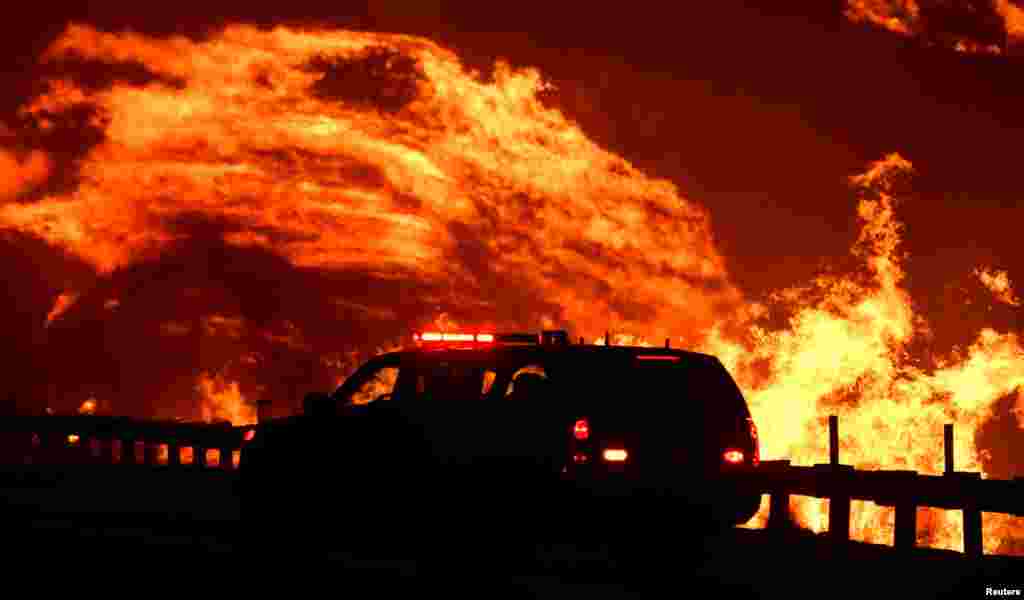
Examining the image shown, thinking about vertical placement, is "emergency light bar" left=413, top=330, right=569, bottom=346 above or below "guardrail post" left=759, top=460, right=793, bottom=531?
above

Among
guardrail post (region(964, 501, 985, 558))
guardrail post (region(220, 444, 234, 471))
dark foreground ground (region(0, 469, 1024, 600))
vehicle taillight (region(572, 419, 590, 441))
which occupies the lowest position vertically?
dark foreground ground (region(0, 469, 1024, 600))

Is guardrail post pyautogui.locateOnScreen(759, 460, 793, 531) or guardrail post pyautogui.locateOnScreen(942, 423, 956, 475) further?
guardrail post pyautogui.locateOnScreen(942, 423, 956, 475)

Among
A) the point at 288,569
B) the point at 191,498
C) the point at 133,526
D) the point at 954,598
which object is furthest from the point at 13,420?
the point at 954,598

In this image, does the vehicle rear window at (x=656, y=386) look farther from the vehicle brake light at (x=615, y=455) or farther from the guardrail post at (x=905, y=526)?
the guardrail post at (x=905, y=526)

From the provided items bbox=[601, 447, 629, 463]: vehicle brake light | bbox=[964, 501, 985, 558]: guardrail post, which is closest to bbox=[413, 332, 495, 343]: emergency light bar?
bbox=[601, 447, 629, 463]: vehicle brake light

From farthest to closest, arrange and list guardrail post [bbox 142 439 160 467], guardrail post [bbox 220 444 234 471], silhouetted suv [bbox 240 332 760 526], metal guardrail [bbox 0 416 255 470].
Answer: guardrail post [bbox 142 439 160 467], metal guardrail [bbox 0 416 255 470], guardrail post [bbox 220 444 234 471], silhouetted suv [bbox 240 332 760 526]

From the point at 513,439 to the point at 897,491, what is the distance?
12.0ft

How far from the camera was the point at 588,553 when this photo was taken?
14633mm

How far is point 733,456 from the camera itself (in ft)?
47.3

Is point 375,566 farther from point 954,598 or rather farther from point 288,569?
point 954,598

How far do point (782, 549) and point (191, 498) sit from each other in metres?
7.89

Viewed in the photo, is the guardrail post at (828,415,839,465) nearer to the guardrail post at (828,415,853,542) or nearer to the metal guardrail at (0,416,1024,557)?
the metal guardrail at (0,416,1024,557)

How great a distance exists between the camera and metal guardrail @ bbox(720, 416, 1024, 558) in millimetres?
14125

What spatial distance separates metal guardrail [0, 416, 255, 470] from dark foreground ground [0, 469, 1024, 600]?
352 inches
